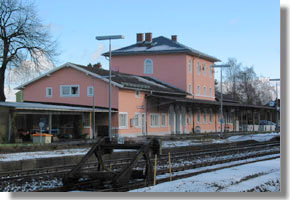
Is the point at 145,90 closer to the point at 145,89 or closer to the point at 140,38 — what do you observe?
the point at 145,89

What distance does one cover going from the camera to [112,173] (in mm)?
12547

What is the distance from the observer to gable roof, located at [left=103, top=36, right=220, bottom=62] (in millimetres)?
52812

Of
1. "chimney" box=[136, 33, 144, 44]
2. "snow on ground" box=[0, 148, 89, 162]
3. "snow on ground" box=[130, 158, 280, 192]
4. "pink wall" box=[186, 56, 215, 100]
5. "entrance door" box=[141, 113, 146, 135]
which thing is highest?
"chimney" box=[136, 33, 144, 44]

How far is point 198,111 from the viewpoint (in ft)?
177

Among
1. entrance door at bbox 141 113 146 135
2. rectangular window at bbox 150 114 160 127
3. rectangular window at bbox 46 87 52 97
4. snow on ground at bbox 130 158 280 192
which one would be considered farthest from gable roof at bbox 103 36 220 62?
snow on ground at bbox 130 158 280 192

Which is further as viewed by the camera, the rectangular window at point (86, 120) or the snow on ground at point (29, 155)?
the rectangular window at point (86, 120)

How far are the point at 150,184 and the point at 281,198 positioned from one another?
4.14 meters

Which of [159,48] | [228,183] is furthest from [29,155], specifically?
[159,48]

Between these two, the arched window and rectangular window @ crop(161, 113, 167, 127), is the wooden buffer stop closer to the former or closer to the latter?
rectangular window @ crop(161, 113, 167, 127)

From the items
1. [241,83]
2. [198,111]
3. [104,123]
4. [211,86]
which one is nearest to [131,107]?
[104,123]

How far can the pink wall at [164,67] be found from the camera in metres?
52.9

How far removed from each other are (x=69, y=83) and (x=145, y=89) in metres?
6.66

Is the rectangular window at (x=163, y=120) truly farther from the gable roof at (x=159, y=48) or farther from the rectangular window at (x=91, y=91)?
the gable roof at (x=159, y=48)

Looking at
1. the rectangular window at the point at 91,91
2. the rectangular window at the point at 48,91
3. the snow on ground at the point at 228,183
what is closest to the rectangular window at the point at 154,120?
the rectangular window at the point at 91,91
